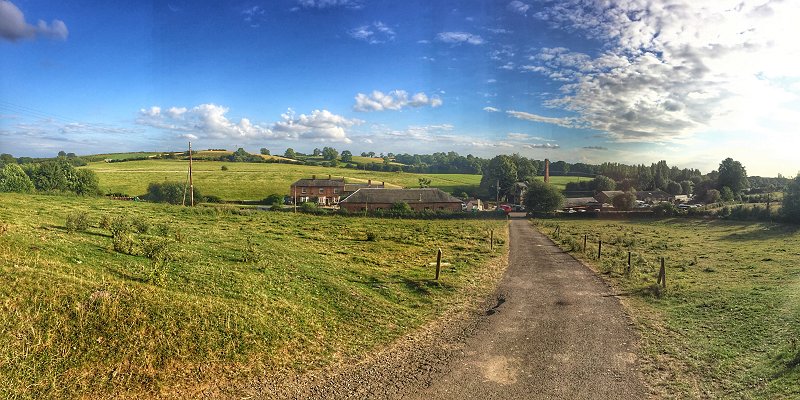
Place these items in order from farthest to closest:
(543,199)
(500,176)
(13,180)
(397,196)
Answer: (500,176) < (543,199) < (397,196) < (13,180)

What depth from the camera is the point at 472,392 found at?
8.12 m

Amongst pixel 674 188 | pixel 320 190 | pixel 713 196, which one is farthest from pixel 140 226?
pixel 674 188

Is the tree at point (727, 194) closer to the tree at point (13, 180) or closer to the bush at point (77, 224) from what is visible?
the bush at point (77, 224)

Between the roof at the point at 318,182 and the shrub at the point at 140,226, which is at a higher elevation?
the roof at the point at 318,182

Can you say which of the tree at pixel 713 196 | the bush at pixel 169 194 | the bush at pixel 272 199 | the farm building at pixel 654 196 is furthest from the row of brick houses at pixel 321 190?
the tree at pixel 713 196

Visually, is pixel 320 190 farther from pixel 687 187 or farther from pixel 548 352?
pixel 687 187

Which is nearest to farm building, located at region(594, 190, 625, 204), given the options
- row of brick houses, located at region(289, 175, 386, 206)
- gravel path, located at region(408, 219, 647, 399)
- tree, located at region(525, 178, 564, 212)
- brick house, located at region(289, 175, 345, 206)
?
tree, located at region(525, 178, 564, 212)

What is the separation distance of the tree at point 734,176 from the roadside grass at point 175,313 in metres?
114

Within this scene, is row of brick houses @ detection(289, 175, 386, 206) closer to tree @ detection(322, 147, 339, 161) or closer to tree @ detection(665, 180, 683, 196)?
tree @ detection(322, 147, 339, 161)

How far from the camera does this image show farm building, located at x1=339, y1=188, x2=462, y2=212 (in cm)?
6725

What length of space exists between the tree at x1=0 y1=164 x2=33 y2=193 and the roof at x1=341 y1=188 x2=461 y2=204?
48075 millimetres

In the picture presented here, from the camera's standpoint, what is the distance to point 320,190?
8431 cm

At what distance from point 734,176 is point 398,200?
3628 inches

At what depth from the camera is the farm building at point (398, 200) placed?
221 ft
